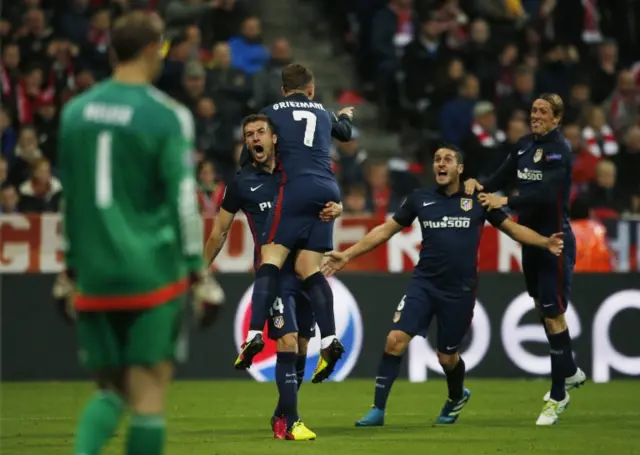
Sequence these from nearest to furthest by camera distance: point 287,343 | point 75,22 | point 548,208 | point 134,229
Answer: point 134,229 < point 287,343 < point 548,208 < point 75,22

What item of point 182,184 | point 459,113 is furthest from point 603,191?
point 182,184

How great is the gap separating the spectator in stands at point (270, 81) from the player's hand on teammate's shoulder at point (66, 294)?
11.7 m

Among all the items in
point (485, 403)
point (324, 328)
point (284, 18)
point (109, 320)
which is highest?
point (284, 18)

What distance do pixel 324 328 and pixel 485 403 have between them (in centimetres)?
304

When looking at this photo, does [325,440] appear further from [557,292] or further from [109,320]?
[109,320]

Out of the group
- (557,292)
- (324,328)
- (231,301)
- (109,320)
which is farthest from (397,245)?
(109,320)

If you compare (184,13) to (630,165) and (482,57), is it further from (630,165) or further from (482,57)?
(630,165)

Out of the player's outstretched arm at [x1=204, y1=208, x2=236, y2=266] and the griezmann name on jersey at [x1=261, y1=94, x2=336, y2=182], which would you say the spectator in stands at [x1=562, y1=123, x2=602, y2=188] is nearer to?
the player's outstretched arm at [x1=204, y1=208, x2=236, y2=266]

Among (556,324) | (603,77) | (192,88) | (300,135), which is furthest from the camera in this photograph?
(603,77)

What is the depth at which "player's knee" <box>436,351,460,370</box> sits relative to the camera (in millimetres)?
11242

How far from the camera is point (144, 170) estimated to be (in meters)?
6.24

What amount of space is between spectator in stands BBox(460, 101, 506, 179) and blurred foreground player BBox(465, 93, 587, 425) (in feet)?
21.4

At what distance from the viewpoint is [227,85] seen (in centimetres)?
1870

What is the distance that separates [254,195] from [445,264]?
61.2 inches
